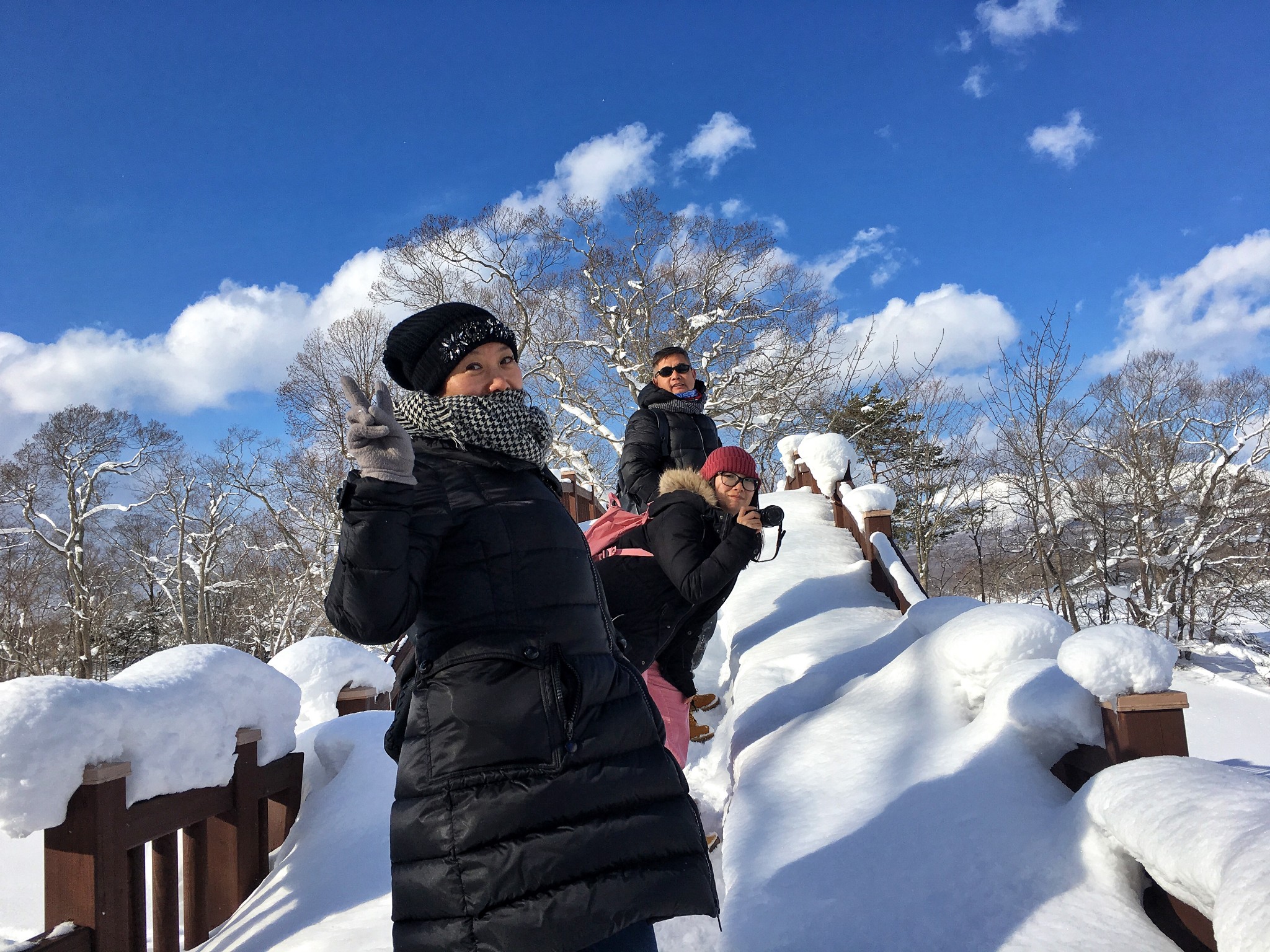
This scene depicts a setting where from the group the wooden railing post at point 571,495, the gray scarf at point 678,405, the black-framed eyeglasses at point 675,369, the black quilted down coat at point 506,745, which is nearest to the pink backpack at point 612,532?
the black quilted down coat at point 506,745

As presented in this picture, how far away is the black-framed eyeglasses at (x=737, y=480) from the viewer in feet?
9.73

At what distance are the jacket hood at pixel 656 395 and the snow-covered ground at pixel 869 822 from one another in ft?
5.77

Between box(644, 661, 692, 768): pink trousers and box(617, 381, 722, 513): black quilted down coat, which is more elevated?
box(617, 381, 722, 513): black quilted down coat

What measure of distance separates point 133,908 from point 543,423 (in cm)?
232

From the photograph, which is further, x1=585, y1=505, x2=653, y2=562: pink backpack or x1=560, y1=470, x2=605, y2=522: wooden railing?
x1=560, y1=470, x2=605, y2=522: wooden railing

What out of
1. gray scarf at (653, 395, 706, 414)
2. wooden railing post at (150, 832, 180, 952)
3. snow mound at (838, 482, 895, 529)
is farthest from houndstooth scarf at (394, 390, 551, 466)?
snow mound at (838, 482, 895, 529)

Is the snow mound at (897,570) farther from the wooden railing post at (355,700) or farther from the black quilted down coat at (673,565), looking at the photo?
the wooden railing post at (355,700)

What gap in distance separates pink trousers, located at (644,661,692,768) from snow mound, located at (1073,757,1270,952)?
144cm

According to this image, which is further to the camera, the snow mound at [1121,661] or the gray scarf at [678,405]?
the gray scarf at [678,405]

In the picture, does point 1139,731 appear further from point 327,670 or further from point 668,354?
point 327,670

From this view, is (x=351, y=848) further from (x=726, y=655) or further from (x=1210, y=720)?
(x=1210, y=720)

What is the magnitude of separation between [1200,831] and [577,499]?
9.21 m

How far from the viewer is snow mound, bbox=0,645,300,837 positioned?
2.23m

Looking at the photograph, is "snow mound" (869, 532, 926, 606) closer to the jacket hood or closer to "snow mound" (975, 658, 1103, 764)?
the jacket hood
